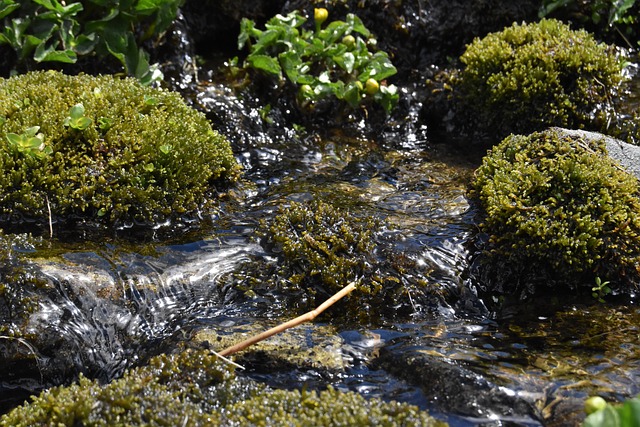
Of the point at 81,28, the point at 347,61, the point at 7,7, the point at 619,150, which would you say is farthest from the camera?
the point at 347,61

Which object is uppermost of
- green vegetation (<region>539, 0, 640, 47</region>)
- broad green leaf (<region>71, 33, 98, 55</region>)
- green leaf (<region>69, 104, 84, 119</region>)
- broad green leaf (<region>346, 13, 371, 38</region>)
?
green vegetation (<region>539, 0, 640, 47</region>)

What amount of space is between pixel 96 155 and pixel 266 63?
2754 millimetres

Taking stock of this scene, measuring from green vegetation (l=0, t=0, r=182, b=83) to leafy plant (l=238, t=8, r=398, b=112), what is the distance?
116 centimetres

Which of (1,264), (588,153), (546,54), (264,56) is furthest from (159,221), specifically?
(546,54)

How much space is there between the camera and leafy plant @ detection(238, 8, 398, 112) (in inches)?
317

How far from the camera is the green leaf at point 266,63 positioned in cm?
797

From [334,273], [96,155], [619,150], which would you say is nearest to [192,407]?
[334,273]

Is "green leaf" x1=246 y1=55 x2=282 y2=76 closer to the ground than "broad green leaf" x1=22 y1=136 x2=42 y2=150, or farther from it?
farther from it

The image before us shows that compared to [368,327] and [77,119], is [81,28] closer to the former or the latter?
[77,119]

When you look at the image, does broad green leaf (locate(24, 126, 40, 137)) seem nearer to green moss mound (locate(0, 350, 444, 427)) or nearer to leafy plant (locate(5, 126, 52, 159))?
leafy plant (locate(5, 126, 52, 159))

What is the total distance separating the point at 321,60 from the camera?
8.38 m

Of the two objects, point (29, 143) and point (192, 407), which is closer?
point (192, 407)

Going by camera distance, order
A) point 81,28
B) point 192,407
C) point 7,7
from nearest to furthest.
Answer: point 192,407, point 7,7, point 81,28

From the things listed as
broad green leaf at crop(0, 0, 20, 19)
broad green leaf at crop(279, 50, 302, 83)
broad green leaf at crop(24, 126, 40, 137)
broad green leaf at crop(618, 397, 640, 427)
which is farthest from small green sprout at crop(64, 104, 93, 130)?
broad green leaf at crop(618, 397, 640, 427)
